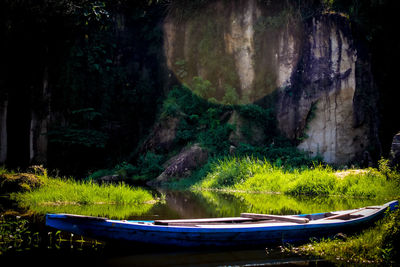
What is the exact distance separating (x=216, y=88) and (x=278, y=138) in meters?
5.02

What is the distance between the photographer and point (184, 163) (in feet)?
55.0

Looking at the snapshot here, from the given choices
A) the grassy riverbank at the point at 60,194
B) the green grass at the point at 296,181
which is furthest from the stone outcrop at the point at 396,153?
the grassy riverbank at the point at 60,194

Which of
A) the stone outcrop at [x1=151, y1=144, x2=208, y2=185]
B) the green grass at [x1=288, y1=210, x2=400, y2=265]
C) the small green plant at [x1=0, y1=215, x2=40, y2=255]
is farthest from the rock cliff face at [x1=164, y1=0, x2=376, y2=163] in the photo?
the small green plant at [x1=0, y1=215, x2=40, y2=255]

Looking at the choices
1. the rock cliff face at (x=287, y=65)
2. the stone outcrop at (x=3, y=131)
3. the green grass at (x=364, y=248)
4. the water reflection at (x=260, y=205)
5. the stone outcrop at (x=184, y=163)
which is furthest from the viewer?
the stone outcrop at (x=3, y=131)

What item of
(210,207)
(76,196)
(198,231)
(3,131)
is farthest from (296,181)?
(3,131)

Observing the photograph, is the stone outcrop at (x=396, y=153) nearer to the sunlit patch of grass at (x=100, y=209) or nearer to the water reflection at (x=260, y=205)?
the water reflection at (x=260, y=205)

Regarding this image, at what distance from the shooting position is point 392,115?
1689 centimetres

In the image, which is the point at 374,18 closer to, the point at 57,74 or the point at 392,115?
the point at 392,115

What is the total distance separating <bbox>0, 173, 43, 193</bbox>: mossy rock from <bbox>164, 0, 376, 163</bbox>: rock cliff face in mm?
11738

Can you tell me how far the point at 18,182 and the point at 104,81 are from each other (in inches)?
Result: 495

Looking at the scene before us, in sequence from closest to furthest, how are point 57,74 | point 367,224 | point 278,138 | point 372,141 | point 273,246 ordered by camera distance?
point 273,246, point 367,224, point 372,141, point 278,138, point 57,74

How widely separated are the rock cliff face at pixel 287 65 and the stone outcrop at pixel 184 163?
3.82 metres

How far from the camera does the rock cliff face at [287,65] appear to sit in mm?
17219

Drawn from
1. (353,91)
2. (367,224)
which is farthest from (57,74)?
(367,224)
